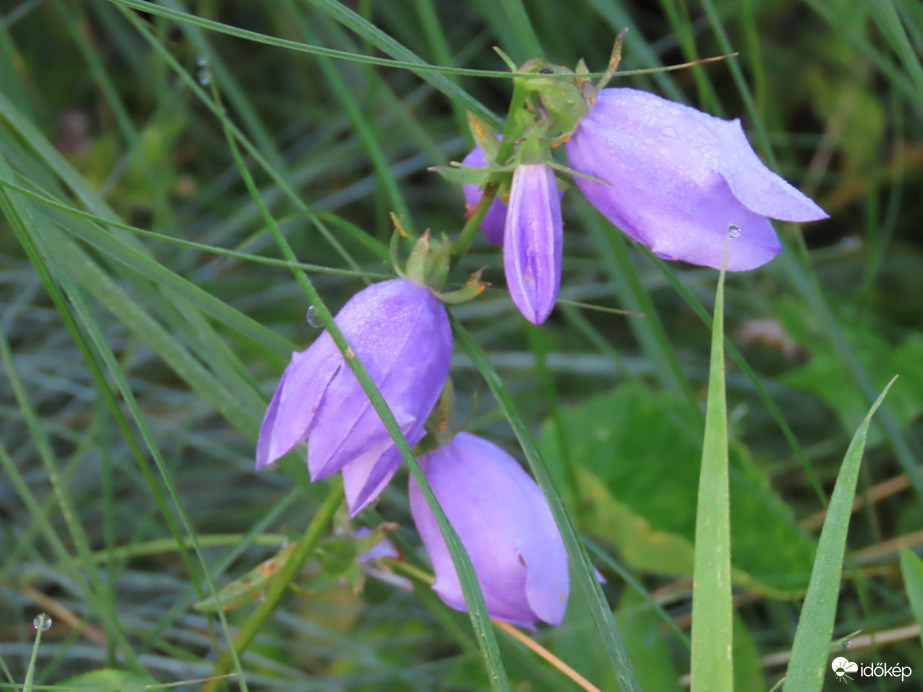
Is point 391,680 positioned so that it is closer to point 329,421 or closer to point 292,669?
point 292,669

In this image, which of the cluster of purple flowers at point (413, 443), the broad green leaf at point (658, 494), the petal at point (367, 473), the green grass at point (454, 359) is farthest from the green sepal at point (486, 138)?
the broad green leaf at point (658, 494)

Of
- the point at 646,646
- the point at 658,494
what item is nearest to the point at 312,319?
the point at 646,646

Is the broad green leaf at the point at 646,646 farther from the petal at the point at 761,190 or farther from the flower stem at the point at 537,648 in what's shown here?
the petal at the point at 761,190

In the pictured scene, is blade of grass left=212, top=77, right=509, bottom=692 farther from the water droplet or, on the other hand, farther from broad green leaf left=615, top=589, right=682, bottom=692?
broad green leaf left=615, top=589, right=682, bottom=692

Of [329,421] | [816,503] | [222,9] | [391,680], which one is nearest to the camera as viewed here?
[329,421]

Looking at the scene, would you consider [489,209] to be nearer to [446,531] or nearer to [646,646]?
[446,531]

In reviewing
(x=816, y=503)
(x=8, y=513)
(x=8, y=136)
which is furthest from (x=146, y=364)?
(x=816, y=503)
